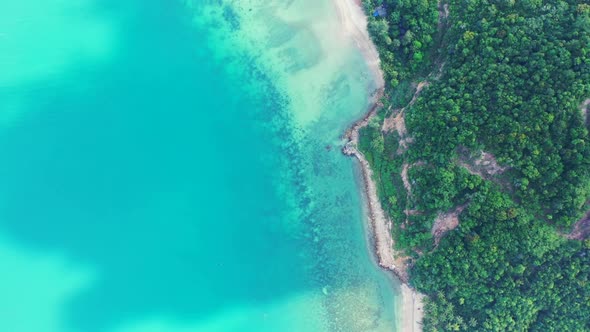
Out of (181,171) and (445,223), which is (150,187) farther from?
(445,223)

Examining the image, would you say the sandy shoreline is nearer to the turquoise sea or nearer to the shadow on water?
the turquoise sea

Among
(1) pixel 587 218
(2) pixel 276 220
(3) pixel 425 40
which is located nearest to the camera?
(1) pixel 587 218

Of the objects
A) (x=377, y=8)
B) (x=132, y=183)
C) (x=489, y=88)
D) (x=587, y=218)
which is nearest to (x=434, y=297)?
(x=587, y=218)

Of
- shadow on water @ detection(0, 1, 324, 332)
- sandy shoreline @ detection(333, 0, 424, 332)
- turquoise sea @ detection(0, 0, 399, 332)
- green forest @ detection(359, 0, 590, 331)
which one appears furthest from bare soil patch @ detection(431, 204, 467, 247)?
shadow on water @ detection(0, 1, 324, 332)

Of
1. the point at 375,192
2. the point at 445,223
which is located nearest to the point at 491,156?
the point at 445,223

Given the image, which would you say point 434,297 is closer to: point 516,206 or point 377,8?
point 516,206
